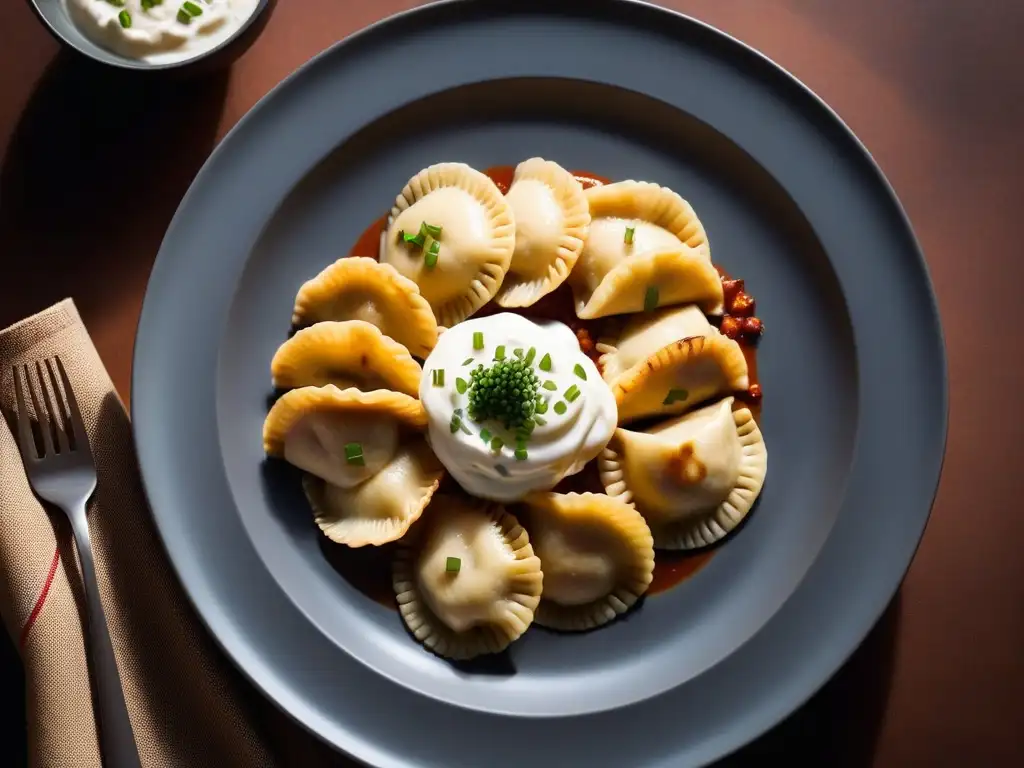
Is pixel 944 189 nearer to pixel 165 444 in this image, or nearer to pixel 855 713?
pixel 855 713

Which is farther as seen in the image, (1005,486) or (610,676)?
(1005,486)

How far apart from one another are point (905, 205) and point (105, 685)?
3681 mm

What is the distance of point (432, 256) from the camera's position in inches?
142

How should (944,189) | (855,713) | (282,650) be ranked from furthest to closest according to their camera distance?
(944,189), (855,713), (282,650)

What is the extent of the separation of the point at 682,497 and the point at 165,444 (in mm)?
1961

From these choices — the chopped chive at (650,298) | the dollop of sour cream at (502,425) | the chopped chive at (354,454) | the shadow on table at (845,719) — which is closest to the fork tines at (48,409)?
the chopped chive at (354,454)

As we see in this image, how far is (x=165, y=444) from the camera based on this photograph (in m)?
3.50

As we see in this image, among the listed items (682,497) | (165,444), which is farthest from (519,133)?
(165,444)

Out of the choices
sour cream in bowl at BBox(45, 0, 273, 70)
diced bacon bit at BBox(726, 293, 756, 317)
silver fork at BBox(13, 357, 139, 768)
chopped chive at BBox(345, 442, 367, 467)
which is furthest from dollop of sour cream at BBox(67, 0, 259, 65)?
diced bacon bit at BBox(726, 293, 756, 317)

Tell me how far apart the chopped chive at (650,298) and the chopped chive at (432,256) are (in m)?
0.83

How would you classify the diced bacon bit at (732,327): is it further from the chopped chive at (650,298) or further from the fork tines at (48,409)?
the fork tines at (48,409)

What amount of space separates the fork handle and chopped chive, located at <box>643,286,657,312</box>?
2.31 m

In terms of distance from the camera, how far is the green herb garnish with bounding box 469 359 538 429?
10.5 feet

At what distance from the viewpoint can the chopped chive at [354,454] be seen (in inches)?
135
